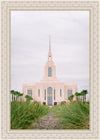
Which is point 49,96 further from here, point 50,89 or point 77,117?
point 77,117

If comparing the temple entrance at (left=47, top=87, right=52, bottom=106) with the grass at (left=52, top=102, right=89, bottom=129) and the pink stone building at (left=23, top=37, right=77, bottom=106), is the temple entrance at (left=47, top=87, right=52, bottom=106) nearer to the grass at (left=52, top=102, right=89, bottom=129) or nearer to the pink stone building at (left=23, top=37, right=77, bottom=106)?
the pink stone building at (left=23, top=37, right=77, bottom=106)

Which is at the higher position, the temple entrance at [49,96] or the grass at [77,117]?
the grass at [77,117]

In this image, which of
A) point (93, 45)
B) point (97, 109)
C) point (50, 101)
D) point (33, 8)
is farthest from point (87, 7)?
point (50, 101)

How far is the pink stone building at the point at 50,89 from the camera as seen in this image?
57.7 feet

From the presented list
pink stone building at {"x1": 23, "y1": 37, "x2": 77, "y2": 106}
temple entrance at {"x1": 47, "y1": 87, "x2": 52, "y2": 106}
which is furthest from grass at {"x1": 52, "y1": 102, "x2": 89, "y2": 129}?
temple entrance at {"x1": 47, "y1": 87, "x2": 52, "y2": 106}

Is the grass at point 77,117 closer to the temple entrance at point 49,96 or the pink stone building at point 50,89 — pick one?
the pink stone building at point 50,89

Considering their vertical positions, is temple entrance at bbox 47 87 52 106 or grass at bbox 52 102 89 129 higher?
grass at bbox 52 102 89 129

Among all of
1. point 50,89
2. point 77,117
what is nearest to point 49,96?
point 50,89

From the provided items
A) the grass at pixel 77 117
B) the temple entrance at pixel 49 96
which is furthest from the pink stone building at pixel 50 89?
the grass at pixel 77 117

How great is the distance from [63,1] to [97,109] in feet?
5.94

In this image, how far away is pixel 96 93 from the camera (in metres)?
2.81

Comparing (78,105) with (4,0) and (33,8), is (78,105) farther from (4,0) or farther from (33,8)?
(4,0)

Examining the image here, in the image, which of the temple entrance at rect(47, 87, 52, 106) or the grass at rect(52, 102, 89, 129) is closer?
the grass at rect(52, 102, 89, 129)

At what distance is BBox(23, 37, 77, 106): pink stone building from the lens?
1758cm
